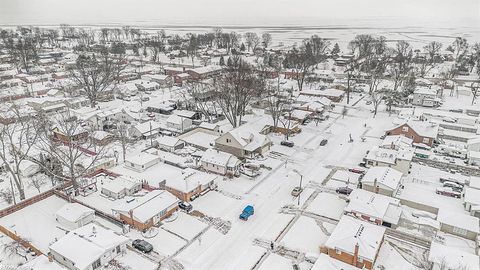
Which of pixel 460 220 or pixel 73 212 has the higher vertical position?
pixel 73 212

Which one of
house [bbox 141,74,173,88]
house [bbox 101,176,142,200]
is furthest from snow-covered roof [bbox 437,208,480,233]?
house [bbox 141,74,173,88]

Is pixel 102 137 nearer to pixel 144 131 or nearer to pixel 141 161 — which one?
pixel 144 131

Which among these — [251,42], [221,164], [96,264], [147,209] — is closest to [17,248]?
[96,264]

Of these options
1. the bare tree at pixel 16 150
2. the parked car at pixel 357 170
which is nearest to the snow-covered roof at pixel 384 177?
the parked car at pixel 357 170

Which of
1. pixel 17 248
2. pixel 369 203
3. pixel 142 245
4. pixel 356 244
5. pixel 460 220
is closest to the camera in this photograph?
pixel 356 244

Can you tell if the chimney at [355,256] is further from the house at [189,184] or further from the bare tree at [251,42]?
the bare tree at [251,42]

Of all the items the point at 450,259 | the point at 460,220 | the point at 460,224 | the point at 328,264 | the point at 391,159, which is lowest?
the point at 328,264

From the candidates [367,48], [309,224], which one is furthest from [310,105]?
[367,48]
